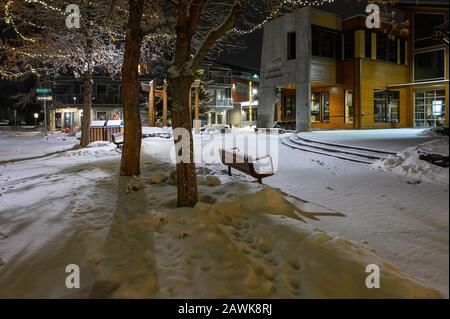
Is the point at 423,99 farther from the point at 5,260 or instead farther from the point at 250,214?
the point at 5,260

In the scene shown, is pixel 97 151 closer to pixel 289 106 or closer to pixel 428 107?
pixel 289 106

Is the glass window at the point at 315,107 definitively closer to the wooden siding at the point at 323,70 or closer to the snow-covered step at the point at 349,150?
the wooden siding at the point at 323,70

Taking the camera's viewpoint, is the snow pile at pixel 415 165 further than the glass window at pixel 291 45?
No

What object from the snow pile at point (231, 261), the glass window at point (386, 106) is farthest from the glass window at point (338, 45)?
the snow pile at point (231, 261)

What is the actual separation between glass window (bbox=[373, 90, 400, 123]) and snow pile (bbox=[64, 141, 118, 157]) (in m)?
17.9

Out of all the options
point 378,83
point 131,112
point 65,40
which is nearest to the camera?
point 131,112

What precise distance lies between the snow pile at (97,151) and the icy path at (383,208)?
834cm

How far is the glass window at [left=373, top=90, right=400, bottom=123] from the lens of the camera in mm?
26927

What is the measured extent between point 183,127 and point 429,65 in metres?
27.2

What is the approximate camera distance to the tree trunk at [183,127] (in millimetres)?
6438

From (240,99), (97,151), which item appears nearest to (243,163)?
(97,151)

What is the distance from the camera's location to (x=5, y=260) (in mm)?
4926

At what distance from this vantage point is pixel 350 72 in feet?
85.1
